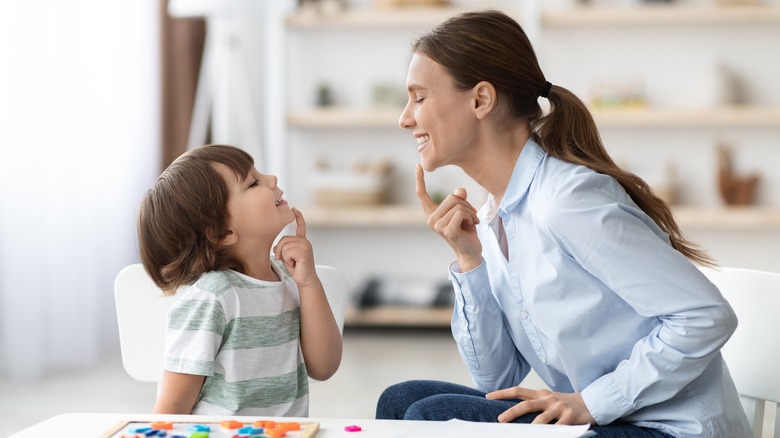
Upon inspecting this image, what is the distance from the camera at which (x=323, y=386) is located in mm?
3539

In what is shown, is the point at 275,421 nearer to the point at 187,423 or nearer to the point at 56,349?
the point at 187,423

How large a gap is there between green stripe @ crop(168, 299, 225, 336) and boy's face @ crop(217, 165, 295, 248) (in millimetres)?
159

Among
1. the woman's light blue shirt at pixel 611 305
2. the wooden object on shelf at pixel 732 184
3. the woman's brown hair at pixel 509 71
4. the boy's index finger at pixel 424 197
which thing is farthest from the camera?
the wooden object on shelf at pixel 732 184

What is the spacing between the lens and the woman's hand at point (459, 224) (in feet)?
5.20

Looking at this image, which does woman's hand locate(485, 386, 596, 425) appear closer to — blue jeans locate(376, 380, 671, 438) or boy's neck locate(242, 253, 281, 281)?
blue jeans locate(376, 380, 671, 438)

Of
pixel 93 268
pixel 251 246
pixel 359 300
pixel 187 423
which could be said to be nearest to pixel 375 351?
pixel 359 300

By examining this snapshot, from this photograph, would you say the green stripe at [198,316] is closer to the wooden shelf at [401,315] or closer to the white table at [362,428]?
the white table at [362,428]

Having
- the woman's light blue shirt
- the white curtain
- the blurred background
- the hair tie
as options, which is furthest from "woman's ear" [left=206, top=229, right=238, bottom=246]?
the white curtain

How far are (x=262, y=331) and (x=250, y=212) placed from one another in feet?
0.66

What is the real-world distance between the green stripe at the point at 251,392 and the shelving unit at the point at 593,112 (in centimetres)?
306

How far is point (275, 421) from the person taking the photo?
1139 mm

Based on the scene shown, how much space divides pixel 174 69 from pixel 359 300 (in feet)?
4.85

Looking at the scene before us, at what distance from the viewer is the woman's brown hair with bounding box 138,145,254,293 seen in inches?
60.3

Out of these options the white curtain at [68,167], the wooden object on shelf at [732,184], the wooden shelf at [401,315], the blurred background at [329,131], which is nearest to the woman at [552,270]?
the blurred background at [329,131]
